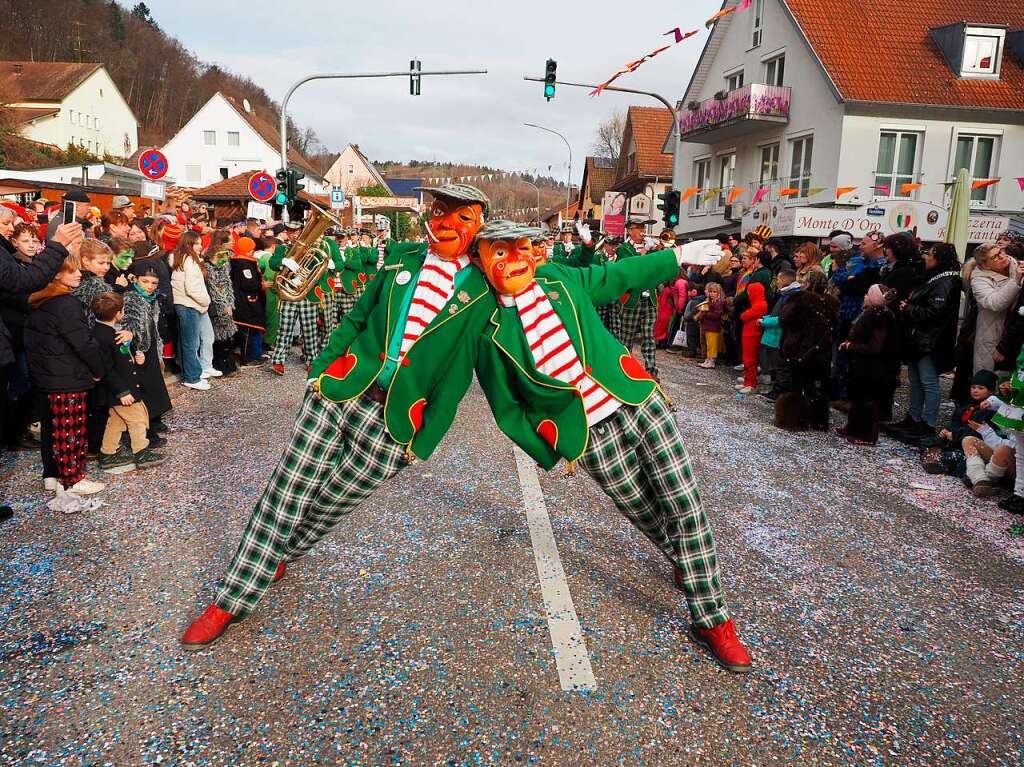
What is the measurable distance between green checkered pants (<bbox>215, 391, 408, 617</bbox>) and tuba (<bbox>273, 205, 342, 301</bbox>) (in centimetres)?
283

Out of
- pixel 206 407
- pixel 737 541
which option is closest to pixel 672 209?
pixel 206 407

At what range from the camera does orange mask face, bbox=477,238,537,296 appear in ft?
9.95

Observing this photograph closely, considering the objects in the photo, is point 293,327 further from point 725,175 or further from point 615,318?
point 725,175

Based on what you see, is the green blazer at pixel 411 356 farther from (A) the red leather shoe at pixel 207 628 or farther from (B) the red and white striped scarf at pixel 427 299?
(A) the red leather shoe at pixel 207 628

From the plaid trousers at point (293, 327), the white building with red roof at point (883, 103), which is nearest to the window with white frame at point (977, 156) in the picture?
the white building with red roof at point (883, 103)

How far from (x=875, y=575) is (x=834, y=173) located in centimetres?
2220

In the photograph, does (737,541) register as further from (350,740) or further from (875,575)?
(350,740)

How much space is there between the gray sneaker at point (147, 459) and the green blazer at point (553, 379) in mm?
3789

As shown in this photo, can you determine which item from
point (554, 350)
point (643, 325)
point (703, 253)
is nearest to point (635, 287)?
point (554, 350)

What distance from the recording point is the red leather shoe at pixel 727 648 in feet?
10.2

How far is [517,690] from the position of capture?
2945mm

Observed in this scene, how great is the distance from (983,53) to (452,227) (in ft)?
90.4

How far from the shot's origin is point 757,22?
28.2m

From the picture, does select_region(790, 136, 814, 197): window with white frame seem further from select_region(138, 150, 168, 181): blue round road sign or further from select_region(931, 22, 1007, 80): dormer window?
select_region(138, 150, 168, 181): blue round road sign
